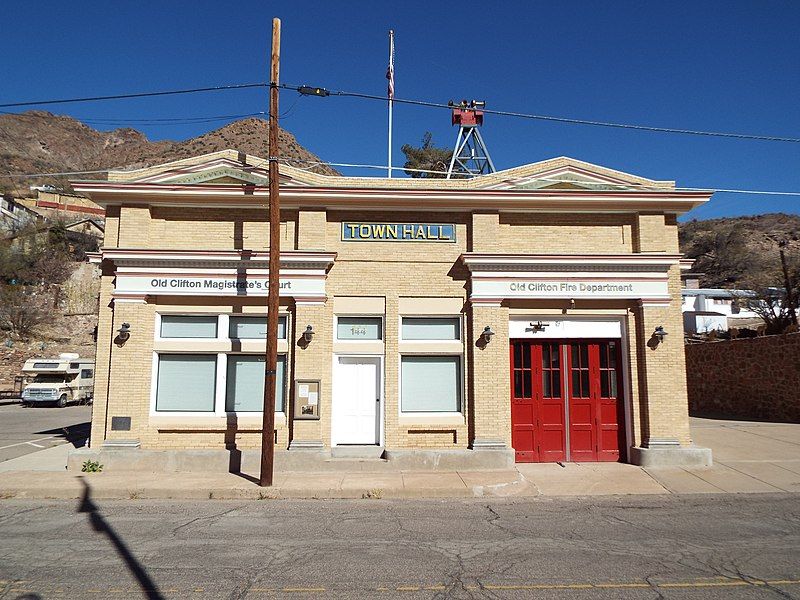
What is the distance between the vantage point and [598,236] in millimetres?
13383

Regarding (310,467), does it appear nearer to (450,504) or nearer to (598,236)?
(450,504)

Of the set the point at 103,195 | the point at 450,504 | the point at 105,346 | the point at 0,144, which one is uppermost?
the point at 0,144

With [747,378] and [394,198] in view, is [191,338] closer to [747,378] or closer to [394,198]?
[394,198]

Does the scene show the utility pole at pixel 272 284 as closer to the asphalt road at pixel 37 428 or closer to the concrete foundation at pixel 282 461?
the concrete foundation at pixel 282 461

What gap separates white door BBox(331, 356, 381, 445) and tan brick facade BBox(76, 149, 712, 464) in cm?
21

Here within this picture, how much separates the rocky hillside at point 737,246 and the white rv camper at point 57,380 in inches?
2247

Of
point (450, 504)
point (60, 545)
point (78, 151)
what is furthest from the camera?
point (78, 151)

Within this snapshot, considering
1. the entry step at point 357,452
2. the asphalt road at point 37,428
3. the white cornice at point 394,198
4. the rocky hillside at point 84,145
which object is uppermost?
the rocky hillside at point 84,145

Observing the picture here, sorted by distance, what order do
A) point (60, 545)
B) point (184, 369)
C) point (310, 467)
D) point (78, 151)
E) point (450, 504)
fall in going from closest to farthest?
1. point (60, 545)
2. point (450, 504)
3. point (310, 467)
4. point (184, 369)
5. point (78, 151)

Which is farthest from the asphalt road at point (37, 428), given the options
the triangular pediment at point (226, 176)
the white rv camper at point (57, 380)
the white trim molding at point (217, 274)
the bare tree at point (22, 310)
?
the bare tree at point (22, 310)

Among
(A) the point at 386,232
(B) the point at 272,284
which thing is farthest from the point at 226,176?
(A) the point at 386,232

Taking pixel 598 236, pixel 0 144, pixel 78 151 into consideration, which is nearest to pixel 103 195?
pixel 598 236

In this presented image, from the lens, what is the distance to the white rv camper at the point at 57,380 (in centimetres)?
3038

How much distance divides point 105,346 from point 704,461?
13178 millimetres
